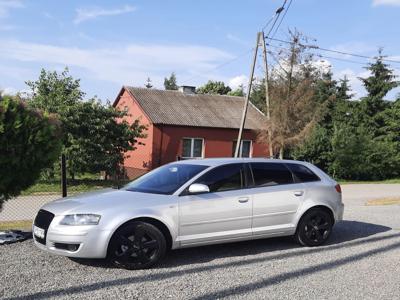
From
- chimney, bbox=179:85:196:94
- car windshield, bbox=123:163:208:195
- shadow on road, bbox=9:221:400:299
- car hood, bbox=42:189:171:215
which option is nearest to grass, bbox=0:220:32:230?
car hood, bbox=42:189:171:215

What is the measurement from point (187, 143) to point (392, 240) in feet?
65.3

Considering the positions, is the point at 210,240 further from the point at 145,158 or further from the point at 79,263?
the point at 145,158

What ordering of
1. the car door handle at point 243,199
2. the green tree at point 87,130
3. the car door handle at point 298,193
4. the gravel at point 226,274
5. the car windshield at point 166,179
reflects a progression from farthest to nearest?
the green tree at point 87,130
the car door handle at point 298,193
the car door handle at point 243,199
the car windshield at point 166,179
the gravel at point 226,274

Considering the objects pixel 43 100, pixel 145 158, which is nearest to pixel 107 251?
pixel 43 100

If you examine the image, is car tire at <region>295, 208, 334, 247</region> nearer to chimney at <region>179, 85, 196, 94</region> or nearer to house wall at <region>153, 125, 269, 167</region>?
house wall at <region>153, 125, 269, 167</region>

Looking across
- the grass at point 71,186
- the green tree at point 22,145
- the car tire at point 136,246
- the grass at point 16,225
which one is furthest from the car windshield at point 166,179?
the grass at point 71,186

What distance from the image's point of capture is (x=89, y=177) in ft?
66.8

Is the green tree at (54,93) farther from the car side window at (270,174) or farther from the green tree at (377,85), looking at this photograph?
the green tree at (377,85)

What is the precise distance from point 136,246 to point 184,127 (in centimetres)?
2148

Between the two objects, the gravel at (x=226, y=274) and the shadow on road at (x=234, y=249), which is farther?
the shadow on road at (x=234, y=249)

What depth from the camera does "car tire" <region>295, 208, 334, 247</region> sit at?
748 centimetres

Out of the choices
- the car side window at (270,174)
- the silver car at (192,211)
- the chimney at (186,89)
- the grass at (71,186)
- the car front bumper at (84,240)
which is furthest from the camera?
the chimney at (186,89)

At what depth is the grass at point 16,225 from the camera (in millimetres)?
8599

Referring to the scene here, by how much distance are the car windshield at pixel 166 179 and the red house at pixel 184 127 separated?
1845 centimetres
